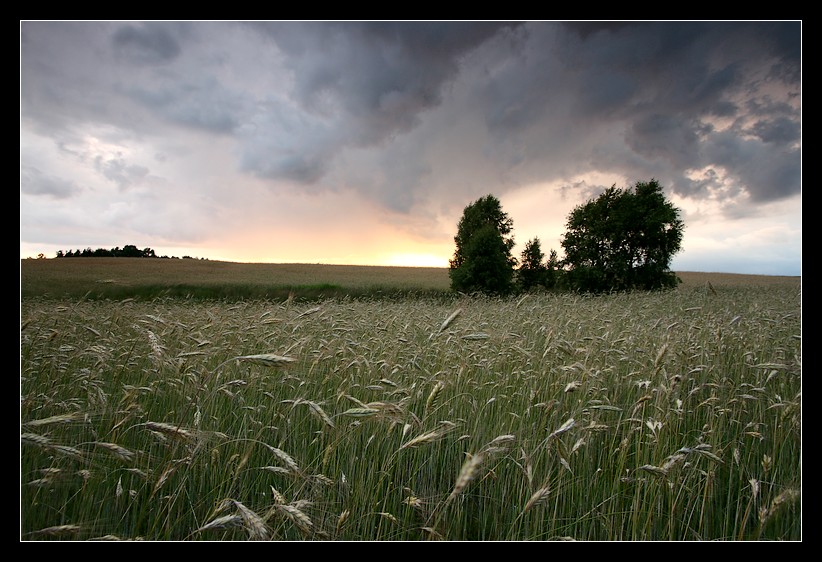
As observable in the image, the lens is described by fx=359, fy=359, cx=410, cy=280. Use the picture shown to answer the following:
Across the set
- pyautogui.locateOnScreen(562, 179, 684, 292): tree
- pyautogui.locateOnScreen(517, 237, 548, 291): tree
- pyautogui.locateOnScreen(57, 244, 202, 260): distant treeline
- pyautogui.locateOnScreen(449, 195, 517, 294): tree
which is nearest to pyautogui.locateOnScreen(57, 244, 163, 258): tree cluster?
pyautogui.locateOnScreen(57, 244, 202, 260): distant treeline

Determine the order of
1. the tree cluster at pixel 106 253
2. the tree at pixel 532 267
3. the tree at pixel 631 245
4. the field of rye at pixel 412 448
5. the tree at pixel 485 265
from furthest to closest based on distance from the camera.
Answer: the tree at pixel 532 267 → the tree at pixel 485 265 → the tree at pixel 631 245 → the tree cluster at pixel 106 253 → the field of rye at pixel 412 448

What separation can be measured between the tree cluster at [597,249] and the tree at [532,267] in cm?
8

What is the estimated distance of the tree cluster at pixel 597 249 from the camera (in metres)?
21.7

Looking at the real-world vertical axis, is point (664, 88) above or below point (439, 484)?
above

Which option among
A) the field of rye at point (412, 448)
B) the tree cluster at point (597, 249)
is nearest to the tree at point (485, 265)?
the tree cluster at point (597, 249)

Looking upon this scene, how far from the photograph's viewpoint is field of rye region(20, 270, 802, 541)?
1.84 m

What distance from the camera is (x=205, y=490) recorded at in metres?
2.27

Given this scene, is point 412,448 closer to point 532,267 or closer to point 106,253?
point 106,253

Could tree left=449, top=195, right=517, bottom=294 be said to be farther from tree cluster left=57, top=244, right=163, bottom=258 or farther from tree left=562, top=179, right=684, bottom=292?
tree cluster left=57, top=244, right=163, bottom=258

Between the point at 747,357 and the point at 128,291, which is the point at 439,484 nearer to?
the point at 747,357

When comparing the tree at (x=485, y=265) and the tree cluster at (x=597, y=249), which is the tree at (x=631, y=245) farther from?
the tree at (x=485, y=265)

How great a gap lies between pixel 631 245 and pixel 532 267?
685 cm
